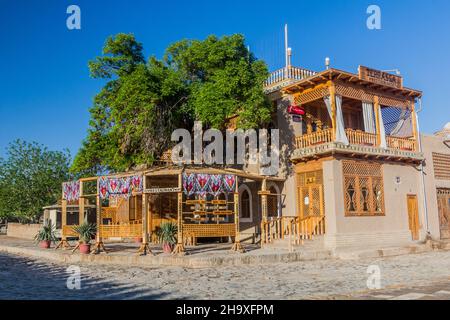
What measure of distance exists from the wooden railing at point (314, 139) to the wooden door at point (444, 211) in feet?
24.9

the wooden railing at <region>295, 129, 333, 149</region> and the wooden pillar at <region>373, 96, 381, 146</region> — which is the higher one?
the wooden pillar at <region>373, 96, 381, 146</region>

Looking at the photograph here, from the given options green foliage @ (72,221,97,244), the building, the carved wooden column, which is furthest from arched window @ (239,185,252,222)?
green foliage @ (72,221,97,244)

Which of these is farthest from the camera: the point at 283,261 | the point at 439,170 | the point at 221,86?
the point at 439,170

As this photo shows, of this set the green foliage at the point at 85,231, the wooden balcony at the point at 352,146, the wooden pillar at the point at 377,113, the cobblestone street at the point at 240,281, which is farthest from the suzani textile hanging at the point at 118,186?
the wooden pillar at the point at 377,113

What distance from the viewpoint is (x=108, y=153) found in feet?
64.4

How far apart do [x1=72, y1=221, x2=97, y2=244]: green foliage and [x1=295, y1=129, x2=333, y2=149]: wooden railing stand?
29.0 feet

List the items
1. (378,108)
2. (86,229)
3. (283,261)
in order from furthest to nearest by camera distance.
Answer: (378,108) < (86,229) < (283,261)

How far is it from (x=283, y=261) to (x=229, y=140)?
725 centimetres

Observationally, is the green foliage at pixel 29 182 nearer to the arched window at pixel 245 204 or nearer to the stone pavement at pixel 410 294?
the arched window at pixel 245 204

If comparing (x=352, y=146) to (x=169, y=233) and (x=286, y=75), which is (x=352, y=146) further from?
(x=169, y=233)

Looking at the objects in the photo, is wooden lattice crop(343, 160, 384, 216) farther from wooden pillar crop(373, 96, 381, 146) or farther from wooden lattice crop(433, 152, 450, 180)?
wooden lattice crop(433, 152, 450, 180)

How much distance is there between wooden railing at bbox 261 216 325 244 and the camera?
17.2 meters
